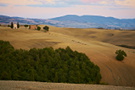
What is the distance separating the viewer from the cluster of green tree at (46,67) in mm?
18781

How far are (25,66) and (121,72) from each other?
11872 mm

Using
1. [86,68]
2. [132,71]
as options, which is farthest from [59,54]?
[132,71]

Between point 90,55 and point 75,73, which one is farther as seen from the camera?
point 90,55

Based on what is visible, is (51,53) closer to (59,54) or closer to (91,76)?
(59,54)

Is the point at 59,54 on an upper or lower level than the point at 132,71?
upper

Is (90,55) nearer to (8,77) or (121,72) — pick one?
(121,72)

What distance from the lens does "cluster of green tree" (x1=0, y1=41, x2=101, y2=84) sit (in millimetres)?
18781

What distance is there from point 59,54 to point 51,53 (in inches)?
36.7

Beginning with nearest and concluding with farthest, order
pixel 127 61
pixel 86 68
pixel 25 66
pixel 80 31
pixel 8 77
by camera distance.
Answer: pixel 8 77 < pixel 25 66 < pixel 86 68 < pixel 127 61 < pixel 80 31

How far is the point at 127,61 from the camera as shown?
2853 cm

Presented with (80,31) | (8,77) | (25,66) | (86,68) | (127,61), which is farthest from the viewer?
(80,31)

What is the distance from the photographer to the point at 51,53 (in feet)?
74.4

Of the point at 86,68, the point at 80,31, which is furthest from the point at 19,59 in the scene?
the point at 80,31

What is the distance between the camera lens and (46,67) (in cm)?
2022
